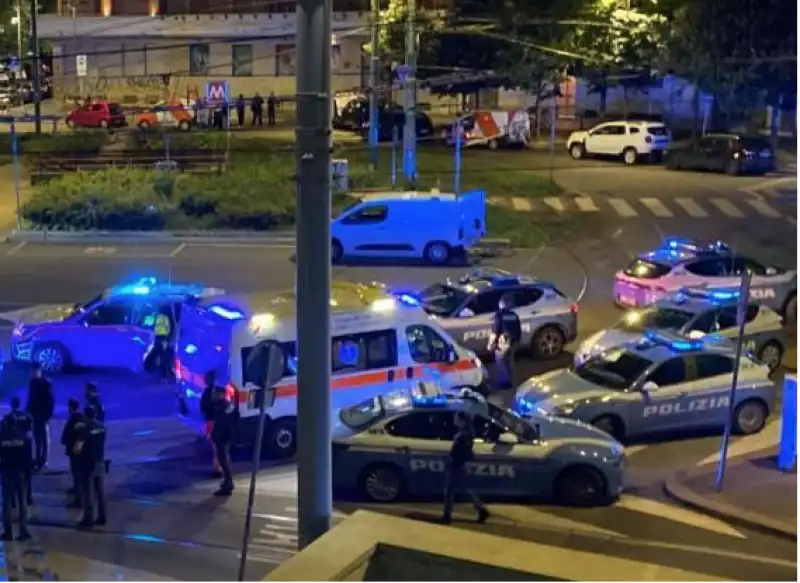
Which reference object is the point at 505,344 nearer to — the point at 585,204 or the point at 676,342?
the point at 676,342

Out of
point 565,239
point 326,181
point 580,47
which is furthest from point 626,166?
point 326,181

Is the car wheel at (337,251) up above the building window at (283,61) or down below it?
below

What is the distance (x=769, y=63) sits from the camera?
2798cm

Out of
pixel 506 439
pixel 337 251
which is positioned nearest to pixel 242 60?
pixel 337 251

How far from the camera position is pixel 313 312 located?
322 inches

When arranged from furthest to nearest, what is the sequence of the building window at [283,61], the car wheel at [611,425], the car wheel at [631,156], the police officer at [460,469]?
the building window at [283,61] → the car wheel at [631,156] → the car wheel at [611,425] → the police officer at [460,469]

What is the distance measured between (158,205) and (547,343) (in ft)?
49.2

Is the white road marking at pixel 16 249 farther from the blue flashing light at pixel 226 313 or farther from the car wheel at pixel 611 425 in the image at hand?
the car wheel at pixel 611 425

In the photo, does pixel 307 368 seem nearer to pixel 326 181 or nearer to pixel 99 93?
pixel 326 181

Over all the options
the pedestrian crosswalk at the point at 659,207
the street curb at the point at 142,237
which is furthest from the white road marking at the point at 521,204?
the street curb at the point at 142,237

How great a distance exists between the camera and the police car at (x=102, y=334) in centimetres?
1848

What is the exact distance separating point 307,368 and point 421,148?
4238 cm

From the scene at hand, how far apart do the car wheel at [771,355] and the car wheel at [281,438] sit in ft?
24.9

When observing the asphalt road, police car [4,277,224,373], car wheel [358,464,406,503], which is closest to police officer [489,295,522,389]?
the asphalt road
